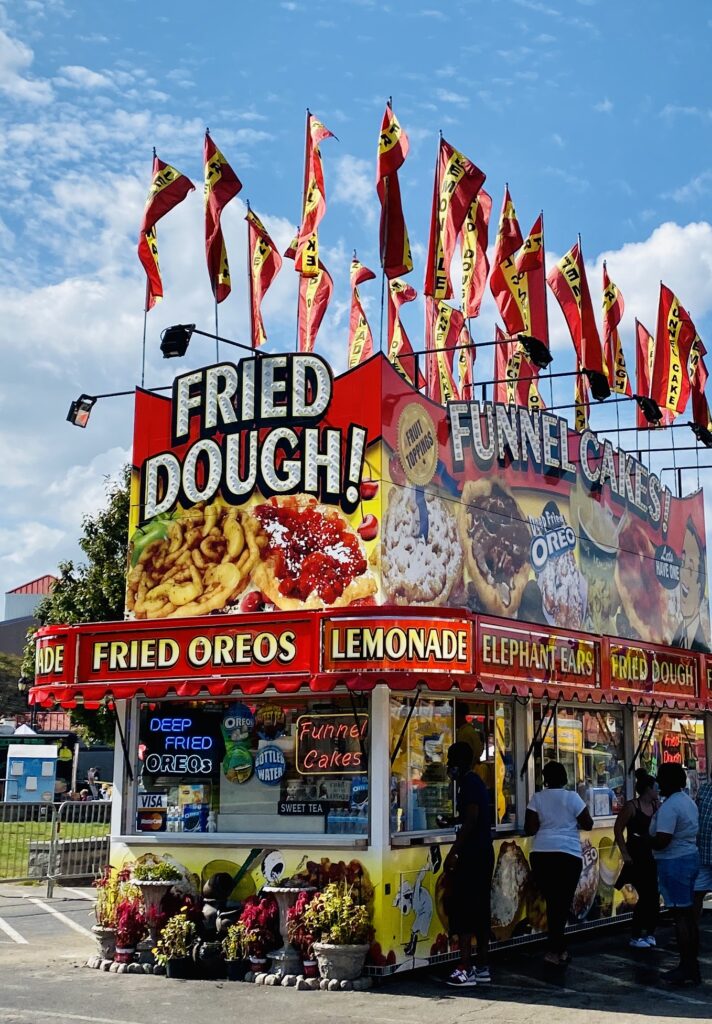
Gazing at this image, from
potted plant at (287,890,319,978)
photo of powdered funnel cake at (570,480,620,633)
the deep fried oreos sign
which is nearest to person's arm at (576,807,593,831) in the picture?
potted plant at (287,890,319,978)

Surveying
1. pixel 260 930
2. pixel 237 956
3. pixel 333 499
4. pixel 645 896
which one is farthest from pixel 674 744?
pixel 237 956

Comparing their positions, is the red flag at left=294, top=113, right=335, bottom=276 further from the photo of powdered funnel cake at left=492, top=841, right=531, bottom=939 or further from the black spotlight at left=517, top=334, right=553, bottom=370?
the photo of powdered funnel cake at left=492, top=841, right=531, bottom=939

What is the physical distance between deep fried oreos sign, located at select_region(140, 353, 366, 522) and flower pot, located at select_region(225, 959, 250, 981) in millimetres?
4370

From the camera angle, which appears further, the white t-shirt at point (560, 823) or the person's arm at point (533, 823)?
the person's arm at point (533, 823)

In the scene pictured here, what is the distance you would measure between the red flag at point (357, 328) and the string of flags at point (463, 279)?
227 cm

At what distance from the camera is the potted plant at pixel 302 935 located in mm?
10609

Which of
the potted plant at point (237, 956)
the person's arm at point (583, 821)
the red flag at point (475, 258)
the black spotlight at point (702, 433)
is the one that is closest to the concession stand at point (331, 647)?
the potted plant at point (237, 956)

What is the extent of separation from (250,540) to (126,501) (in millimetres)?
15600

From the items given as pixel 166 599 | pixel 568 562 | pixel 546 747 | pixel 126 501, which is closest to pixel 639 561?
pixel 568 562

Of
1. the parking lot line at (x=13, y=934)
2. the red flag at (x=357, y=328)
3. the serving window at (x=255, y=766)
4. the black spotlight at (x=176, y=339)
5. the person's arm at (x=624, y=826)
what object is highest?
the red flag at (x=357, y=328)

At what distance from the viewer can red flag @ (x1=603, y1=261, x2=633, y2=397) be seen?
61.7ft

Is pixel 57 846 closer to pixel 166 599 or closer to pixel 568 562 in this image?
pixel 166 599

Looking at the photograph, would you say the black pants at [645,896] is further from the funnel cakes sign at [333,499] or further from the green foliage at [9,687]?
the green foliage at [9,687]

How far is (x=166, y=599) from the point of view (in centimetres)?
1275
